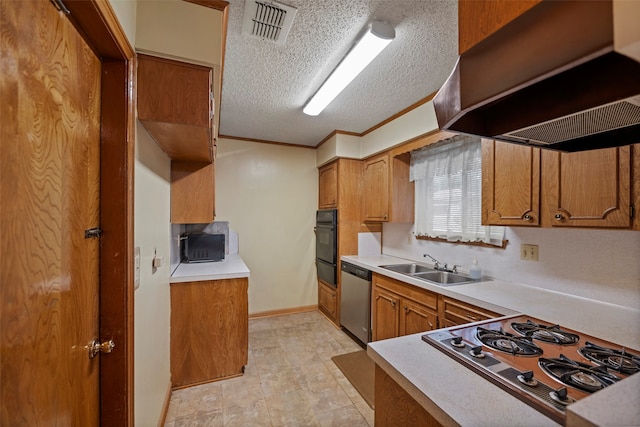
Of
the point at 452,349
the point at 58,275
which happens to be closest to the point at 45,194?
the point at 58,275

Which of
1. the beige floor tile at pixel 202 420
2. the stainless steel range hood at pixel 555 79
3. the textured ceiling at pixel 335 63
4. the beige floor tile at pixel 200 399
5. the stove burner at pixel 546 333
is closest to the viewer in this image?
the stainless steel range hood at pixel 555 79

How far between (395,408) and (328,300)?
9.37 feet

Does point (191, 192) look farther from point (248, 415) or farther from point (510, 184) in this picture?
point (510, 184)

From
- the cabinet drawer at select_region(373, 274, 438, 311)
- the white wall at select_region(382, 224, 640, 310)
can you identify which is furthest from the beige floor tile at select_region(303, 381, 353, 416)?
the white wall at select_region(382, 224, 640, 310)

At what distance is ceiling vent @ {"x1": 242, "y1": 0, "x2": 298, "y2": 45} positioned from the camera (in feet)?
4.48

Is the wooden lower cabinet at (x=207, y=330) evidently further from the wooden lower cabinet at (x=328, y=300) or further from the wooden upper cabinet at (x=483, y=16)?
the wooden upper cabinet at (x=483, y=16)

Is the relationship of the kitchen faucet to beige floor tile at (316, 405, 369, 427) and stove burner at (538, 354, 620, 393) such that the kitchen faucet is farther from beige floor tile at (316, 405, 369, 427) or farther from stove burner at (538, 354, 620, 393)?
stove burner at (538, 354, 620, 393)

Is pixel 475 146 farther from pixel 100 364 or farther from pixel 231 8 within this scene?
pixel 100 364

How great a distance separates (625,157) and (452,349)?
1284 mm

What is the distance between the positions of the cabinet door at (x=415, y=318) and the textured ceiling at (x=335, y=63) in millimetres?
1773

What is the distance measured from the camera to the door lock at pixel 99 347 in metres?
0.94

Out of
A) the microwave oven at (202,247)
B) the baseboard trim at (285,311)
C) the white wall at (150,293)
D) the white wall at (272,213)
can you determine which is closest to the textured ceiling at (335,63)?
the white wall at (272,213)

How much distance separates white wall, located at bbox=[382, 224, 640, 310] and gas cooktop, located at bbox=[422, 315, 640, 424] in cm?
70

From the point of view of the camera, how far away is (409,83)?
7.09 ft
